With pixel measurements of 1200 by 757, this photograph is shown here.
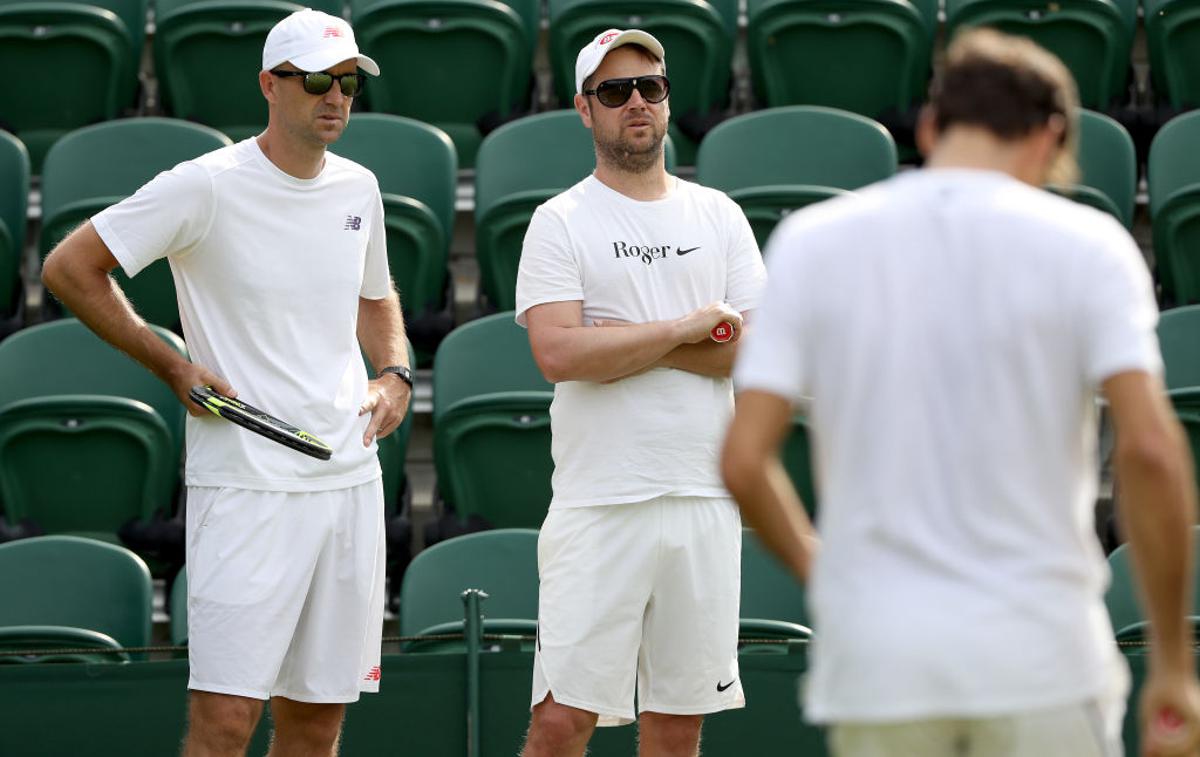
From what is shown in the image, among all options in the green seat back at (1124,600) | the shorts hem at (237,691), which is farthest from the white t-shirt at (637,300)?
the green seat back at (1124,600)

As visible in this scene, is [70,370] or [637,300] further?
[70,370]

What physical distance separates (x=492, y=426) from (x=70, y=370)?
145 cm

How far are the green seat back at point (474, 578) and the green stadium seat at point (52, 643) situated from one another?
0.83 m

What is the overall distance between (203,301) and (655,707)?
4.40 feet

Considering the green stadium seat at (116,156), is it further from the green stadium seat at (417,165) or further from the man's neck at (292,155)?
the man's neck at (292,155)

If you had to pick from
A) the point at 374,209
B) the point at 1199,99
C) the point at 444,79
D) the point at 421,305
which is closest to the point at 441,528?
the point at 421,305

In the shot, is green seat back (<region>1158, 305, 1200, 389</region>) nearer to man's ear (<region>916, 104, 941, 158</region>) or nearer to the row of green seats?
the row of green seats

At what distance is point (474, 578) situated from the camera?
5.50m

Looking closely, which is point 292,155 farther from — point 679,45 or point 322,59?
point 679,45

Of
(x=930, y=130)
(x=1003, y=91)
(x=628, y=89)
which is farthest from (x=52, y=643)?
(x=1003, y=91)

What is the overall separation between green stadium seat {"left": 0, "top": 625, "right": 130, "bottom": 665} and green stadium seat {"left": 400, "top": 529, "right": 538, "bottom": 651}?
0.83 metres

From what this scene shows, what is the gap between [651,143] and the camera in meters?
4.53

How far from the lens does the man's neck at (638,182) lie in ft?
14.9

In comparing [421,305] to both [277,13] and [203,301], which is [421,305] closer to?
→ [277,13]
